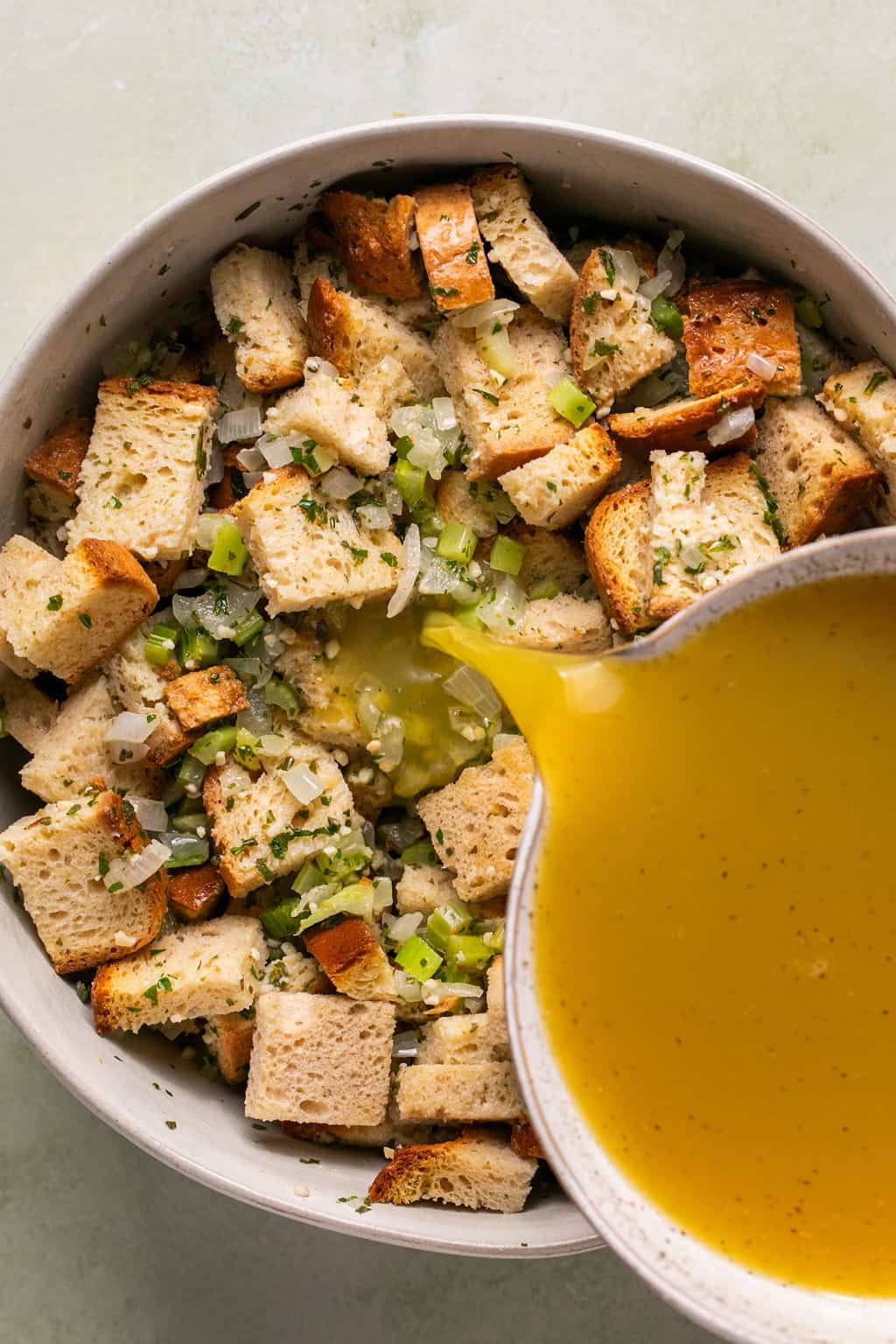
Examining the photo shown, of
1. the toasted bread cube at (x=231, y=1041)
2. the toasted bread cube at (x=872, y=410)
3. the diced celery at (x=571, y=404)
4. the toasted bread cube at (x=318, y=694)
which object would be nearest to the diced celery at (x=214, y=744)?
the toasted bread cube at (x=318, y=694)

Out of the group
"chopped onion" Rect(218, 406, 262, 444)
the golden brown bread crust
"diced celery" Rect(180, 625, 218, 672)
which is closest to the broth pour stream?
"diced celery" Rect(180, 625, 218, 672)

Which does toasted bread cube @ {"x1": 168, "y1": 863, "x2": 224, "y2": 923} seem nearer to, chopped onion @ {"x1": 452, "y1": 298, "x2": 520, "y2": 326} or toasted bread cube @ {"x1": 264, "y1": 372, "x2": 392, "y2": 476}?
toasted bread cube @ {"x1": 264, "y1": 372, "x2": 392, "y2": 476}

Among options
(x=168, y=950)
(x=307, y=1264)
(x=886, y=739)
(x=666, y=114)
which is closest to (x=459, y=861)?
(x=168, y=950)

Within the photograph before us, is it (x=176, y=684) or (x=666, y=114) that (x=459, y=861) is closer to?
(x=176, y=684)

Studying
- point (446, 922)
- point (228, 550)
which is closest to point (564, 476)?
point (228, 550)

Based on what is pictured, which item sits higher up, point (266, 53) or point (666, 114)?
point (266, 53)

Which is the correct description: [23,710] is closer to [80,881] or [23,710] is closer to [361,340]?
[80,881]
